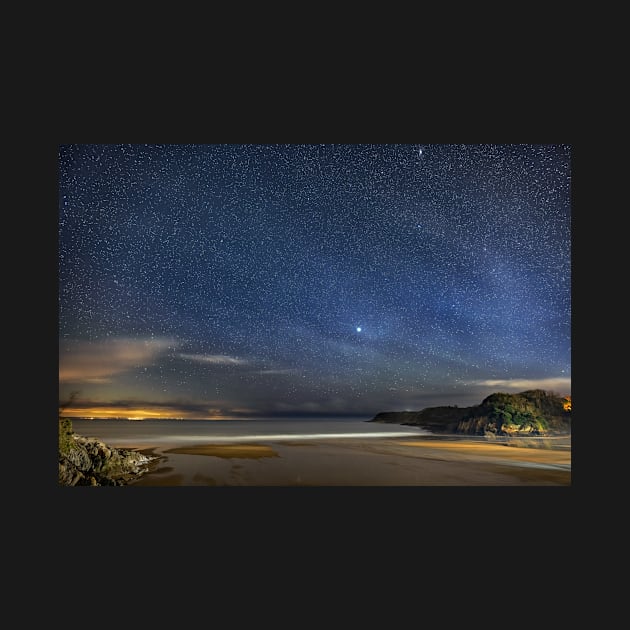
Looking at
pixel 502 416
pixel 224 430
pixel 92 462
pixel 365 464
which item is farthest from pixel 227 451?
pixel 502 416

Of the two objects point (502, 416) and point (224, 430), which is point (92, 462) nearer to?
point (224, 430)

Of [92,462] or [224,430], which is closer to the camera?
[92,462]

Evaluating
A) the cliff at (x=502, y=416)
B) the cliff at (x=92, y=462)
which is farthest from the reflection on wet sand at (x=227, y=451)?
the cliff at (x=502, y=416)

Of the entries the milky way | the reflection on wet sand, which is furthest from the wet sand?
the milky way

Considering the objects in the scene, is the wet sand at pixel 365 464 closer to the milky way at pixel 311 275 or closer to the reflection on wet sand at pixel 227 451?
the reflection on wet sand at pixel 227 451

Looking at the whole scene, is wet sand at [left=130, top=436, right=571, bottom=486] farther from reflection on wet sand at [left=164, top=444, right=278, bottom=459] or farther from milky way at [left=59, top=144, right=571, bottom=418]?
milky way at [left=59, top=144, right=571, bottom=418]
